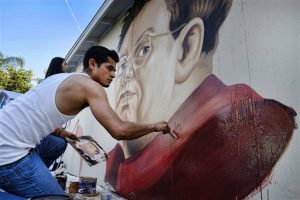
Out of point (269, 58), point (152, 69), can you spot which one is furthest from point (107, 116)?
point (152, 69)

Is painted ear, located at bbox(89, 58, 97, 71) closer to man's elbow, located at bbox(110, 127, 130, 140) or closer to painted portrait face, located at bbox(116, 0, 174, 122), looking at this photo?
man's elbow, located at bbox(110, 127, 130, 140)

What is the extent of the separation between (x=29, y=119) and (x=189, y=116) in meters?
1.46

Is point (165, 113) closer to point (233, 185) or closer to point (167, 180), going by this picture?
point (167, 180)

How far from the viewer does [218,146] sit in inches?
86.1

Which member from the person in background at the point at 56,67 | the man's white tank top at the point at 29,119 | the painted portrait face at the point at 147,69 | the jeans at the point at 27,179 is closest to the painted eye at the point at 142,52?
the painted portrait face at the point at 147,69

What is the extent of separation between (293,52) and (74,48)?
661 centimetres

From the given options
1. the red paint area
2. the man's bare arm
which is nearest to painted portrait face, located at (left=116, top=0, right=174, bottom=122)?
the red paint area

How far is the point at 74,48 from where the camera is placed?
24.7 ft

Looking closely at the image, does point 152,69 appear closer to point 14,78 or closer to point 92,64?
point 92,64

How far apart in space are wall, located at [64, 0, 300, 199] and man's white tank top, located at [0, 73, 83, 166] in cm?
130

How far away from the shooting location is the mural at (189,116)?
189 centimetres

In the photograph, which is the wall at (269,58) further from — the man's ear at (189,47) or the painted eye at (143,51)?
the painted eye at (143,51)

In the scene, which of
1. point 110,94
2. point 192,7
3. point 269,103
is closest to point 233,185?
point 269,103

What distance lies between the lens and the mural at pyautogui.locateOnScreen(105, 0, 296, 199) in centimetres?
189
